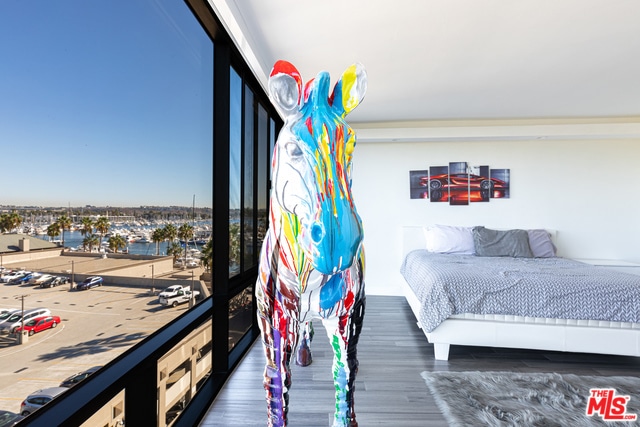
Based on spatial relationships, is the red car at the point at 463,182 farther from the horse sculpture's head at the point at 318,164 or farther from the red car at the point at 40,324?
the red car at the point at 40,324

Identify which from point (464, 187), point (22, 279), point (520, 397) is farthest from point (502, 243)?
point (22, 279)

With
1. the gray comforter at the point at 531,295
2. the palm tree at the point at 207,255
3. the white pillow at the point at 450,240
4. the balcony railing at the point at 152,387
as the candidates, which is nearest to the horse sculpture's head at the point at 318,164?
the balcony railing at the point at 152,387

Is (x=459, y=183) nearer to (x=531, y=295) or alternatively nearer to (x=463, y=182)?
(x=463, y=182)

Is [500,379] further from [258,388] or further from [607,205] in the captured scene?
[607,205]

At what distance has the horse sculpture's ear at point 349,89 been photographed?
2.86 feet

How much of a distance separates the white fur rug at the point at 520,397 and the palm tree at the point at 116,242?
1.67 metres

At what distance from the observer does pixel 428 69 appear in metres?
2.49

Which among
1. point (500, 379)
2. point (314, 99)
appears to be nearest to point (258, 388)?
point (500, 379)

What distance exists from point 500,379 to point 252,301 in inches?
75.2

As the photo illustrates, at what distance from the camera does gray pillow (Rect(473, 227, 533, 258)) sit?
11.1 ft

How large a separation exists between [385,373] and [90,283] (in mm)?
1739

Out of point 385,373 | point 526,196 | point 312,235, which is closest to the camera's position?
point 312,235

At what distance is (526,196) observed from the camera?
3.94 metres

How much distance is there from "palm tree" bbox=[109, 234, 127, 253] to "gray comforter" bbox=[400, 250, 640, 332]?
197 cm
